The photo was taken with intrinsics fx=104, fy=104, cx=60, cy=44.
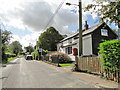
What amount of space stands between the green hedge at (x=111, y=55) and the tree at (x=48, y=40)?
39755mm

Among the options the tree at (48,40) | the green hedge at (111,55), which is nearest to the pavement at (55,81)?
the green hedge at (111,55)

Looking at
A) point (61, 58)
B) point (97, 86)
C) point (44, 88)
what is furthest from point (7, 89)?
point (61, 58)

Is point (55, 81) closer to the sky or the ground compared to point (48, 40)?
closer to the ground

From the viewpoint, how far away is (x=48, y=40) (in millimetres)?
46594

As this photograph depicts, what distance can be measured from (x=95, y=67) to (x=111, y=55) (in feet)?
7.08

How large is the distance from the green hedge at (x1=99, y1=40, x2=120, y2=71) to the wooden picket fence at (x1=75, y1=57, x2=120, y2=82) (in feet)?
1.19

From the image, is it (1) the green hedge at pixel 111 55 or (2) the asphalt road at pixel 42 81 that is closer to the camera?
(2) the asphalt road at pixel 42 81

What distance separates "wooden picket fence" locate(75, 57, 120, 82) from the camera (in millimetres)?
6327

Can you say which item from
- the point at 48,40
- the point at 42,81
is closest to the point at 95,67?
the point at 42,81

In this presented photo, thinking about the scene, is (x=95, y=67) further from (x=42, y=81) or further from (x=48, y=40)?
(x=48, y=40)

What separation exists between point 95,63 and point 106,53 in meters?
1.71

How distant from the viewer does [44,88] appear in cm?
521

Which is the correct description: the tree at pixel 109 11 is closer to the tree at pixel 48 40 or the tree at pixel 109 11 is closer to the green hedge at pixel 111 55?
the green hedge at pixel 111 55

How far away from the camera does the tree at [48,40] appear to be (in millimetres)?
45656
